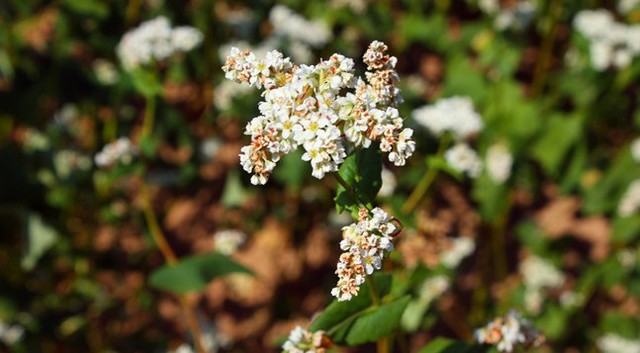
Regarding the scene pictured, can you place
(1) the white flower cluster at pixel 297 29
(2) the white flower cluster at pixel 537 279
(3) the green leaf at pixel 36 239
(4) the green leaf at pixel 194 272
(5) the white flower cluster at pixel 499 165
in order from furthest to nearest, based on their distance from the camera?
(1) the white flower cluster at pixel 297 29 < (5) the white flower cluster at pixel 499 165 < (2) the white flower cluster at pixel 537 279 < (3) the green leaf at pixel 36 239 < (4) the green leaf at pixel 194 272

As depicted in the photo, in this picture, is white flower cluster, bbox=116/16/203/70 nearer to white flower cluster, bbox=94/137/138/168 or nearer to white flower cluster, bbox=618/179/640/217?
white flower cluster, bbox=94/137/138/168

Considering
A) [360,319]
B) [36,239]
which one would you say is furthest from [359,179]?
[36,239]

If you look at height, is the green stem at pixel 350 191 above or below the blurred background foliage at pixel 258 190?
below

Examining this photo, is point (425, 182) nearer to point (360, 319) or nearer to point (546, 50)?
point (360, 319)

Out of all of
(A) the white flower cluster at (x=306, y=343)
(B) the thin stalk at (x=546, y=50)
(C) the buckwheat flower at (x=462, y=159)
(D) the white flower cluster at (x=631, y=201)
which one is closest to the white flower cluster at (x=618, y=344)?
(D) the white flower cluster at (x=631, y=201)

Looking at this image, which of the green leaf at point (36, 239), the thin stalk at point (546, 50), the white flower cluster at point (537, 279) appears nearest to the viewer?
the green leaf at point (36, 239)

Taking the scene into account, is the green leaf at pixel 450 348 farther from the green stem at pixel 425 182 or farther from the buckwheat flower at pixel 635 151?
the buckwheat flower at pixel 635 151
